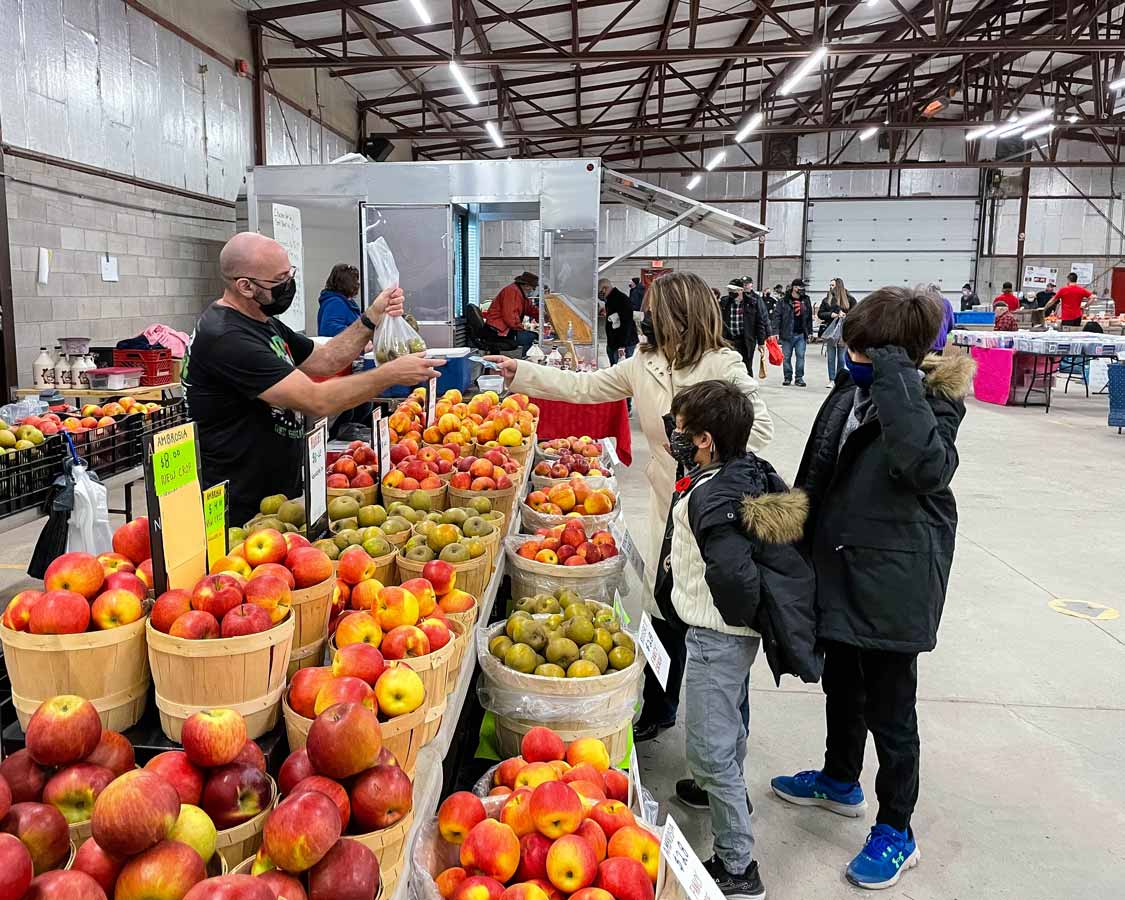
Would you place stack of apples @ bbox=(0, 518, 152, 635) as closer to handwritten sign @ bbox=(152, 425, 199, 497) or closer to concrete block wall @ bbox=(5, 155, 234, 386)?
handwritten sign @ bbox=(152, 425, 199, 497)

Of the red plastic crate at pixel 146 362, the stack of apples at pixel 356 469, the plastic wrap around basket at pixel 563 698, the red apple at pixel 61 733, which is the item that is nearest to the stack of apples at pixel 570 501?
the stack of apples at pixel 356 469

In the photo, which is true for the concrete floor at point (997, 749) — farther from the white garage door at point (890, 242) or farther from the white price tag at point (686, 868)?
the white garage door at point (890, 242)

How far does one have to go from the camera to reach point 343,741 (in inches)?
48.2

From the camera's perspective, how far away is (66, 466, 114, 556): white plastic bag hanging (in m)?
3.65

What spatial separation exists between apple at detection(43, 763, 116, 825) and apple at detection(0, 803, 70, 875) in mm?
82

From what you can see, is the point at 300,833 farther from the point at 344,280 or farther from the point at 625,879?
the point at 344,280

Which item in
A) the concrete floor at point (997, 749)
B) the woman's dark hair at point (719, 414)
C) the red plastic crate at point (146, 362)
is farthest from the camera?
the red plastic crate at point (146, 362)

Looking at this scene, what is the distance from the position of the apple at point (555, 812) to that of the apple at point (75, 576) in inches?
34.4

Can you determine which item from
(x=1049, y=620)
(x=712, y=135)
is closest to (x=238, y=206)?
(x=1049, y=620)

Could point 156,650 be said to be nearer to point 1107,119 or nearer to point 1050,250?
point 1107,119

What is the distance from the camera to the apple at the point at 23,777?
44.8 inches

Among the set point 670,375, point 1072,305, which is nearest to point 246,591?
point 670,375

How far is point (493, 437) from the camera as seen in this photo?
394 centimetres

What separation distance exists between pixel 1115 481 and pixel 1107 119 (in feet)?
44.5
